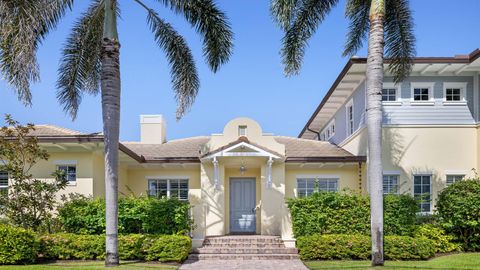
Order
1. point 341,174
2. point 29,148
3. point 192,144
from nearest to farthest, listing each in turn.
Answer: point 29,148, point 341,174, point 192,144

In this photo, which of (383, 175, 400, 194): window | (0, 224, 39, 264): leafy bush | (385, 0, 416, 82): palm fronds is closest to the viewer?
(0, 224, 39, 264): leafy bush

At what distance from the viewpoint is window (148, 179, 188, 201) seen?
20.8 m

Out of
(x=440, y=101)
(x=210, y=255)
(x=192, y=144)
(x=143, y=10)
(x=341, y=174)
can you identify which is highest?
(x=143, y=10)

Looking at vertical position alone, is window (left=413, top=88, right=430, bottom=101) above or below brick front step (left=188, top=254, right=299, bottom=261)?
above

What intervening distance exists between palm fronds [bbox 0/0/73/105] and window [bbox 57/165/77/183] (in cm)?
571

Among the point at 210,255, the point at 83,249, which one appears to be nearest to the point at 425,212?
the point at 210,255

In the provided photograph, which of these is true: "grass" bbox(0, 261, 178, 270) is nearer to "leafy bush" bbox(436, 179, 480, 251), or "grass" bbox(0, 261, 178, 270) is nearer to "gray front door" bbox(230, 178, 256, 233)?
"gray front door" bbox(230, 178, 256, 233)

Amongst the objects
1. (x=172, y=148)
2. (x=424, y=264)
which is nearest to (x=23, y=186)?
(x=172, y=148)

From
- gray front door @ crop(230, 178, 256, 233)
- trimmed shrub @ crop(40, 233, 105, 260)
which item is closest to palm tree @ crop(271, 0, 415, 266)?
gray front door @ crop(230, 178, 256, 233)

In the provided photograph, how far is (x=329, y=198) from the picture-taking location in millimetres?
16578

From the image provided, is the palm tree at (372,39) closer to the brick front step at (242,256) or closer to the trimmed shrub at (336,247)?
the trimmed shrub at (336,247)

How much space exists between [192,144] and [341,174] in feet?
23.4

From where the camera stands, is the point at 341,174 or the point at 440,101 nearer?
the point at 440,101

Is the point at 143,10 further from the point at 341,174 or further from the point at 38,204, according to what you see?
the point at 341,174
